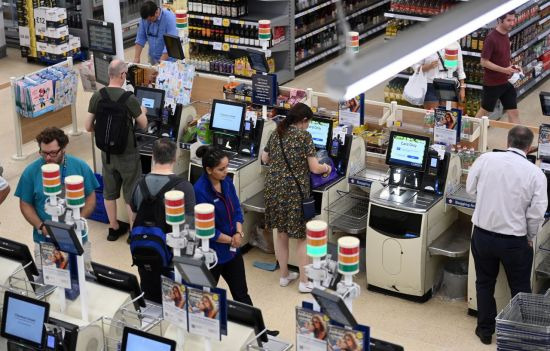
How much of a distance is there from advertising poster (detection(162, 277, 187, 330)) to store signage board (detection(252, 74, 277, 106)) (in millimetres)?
3495

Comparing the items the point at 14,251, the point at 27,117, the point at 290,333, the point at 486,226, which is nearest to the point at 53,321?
the point at 14,251

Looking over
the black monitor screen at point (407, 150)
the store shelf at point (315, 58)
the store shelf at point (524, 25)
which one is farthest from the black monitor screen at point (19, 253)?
the store shelf at point (315, 58)

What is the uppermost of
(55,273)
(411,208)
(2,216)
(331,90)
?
(331,90)

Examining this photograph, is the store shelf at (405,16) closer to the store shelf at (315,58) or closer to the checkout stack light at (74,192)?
the store shelf at (315,58)

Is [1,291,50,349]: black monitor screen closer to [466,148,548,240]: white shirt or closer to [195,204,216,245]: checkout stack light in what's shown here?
[195,204,216,245]: checkout stack light

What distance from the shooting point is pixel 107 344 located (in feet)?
16.2

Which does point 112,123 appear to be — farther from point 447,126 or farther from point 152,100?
point 447,126

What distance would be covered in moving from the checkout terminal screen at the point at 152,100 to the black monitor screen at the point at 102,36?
991 millimetres

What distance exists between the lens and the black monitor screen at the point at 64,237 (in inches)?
190

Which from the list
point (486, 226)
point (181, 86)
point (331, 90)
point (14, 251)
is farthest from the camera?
point (181, 86)

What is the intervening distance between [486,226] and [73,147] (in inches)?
214

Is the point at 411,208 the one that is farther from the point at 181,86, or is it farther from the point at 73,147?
the point at 73,147

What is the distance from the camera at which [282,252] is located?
729cm

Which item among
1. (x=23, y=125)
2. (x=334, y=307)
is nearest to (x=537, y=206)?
(x=334, y=307)
